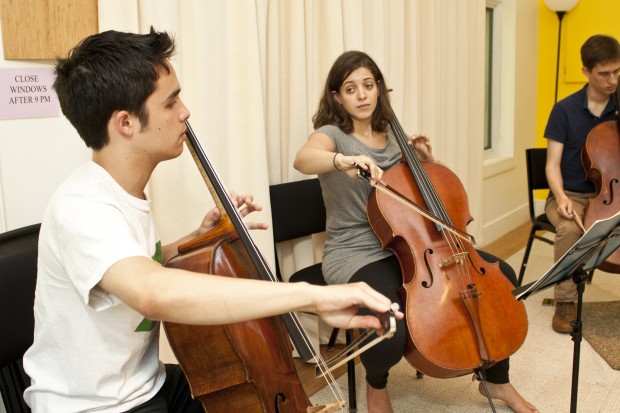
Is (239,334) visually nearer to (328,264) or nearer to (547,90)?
(328,264)

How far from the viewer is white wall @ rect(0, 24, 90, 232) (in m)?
1.55

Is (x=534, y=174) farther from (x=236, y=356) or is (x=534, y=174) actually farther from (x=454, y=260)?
(x=236, y=356)

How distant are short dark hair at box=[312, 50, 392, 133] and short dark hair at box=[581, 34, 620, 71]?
1113mm

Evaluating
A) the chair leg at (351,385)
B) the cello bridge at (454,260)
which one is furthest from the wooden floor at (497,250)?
the cello bridge at (454,260)

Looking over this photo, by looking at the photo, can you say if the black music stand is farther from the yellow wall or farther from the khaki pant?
the yellow wall

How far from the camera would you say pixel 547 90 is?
5.13 metres

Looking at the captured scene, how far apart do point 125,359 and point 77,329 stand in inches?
4.2

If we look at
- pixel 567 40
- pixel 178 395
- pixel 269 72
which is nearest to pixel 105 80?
pixel 178 395

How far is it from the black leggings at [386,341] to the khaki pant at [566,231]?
790 mm

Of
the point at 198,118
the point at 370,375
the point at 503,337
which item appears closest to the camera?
the point at 503,337

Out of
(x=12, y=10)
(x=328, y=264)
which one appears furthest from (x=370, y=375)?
(x=12, y=10)

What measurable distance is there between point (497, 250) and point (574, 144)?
141 centimetres

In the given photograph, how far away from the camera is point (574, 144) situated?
2889 millimetres

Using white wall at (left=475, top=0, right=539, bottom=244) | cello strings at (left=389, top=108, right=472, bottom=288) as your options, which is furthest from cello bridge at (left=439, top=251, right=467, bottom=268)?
white wall at (left=475, top=0, right=539, bottom=244)
